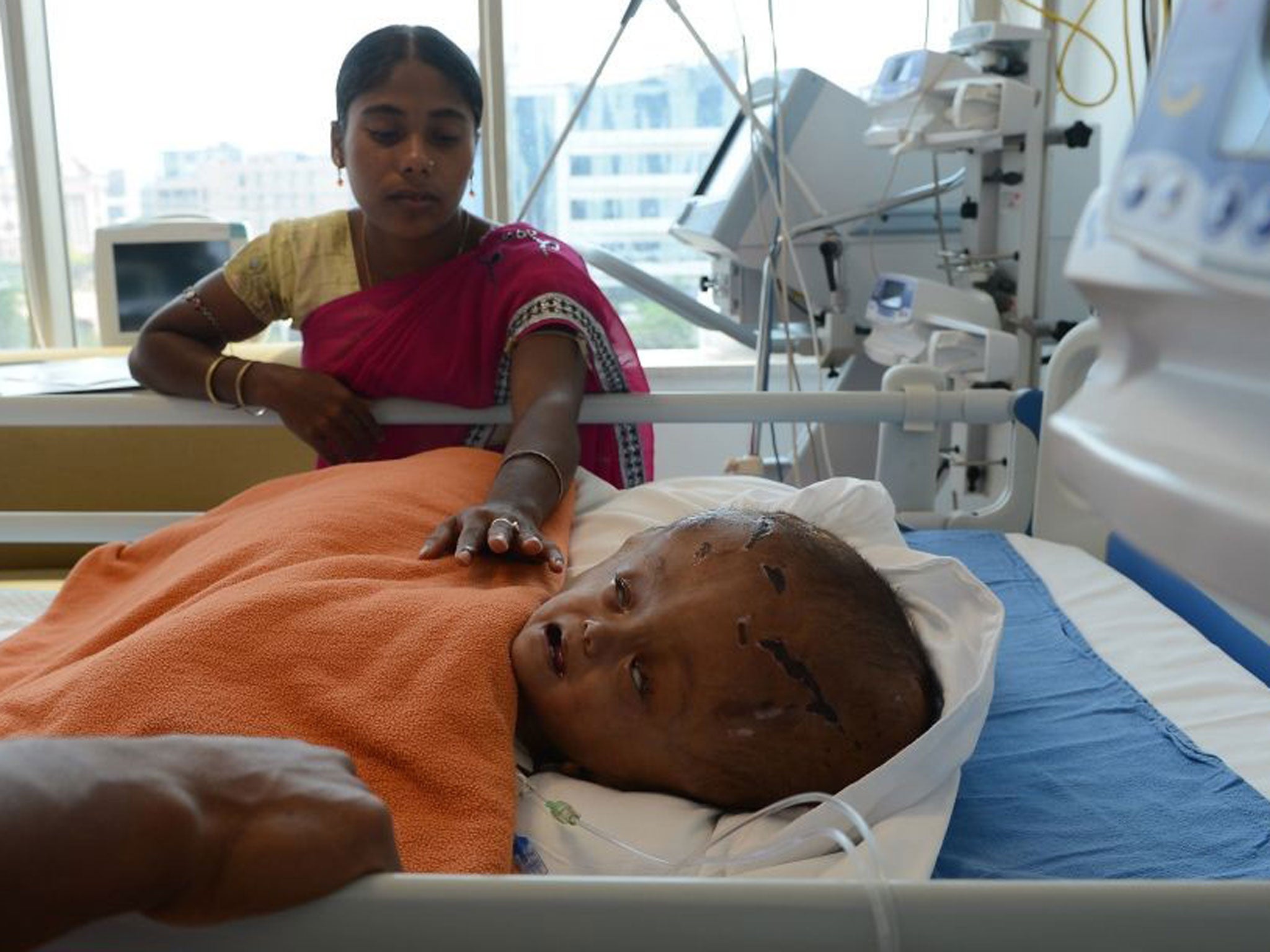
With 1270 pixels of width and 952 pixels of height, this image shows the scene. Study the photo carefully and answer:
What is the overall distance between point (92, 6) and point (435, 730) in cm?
361

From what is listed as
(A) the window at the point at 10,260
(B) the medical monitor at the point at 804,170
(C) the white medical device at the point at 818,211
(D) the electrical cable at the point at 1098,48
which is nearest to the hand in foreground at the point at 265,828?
(C) the white medical device at the point at 818,211

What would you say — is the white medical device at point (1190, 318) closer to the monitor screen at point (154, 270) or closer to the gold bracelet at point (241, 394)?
the gold bracelet at point (241, 394)

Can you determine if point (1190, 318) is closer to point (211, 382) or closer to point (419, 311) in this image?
point (419, 311)

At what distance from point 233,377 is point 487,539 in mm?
768

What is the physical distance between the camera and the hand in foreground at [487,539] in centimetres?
122

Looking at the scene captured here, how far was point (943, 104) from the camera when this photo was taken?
→ 2438 millimetres

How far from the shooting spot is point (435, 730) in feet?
3.07

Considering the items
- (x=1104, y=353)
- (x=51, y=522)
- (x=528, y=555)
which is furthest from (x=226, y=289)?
(x=1104, y=353)

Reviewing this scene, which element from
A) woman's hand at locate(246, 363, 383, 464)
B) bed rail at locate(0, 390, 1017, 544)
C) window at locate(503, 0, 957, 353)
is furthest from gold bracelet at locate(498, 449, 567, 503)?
window at locate(503, 0, 957, 353)

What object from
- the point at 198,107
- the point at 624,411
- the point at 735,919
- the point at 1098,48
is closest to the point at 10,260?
the point at 198,107

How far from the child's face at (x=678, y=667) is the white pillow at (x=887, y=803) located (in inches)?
1.5

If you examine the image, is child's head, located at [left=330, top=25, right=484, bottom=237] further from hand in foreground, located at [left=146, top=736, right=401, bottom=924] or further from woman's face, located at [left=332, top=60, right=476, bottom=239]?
hand in foreground, located at [left=146, top=736, right=401, bottom=924]

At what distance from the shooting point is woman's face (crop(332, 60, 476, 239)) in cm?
177

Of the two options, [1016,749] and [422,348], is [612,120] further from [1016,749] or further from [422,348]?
[1016,749]
